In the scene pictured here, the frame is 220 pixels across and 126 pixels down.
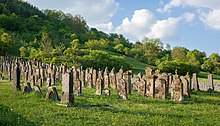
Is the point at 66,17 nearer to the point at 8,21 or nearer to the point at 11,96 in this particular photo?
the point at 8,21

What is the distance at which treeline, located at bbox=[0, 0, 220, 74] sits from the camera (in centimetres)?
6722

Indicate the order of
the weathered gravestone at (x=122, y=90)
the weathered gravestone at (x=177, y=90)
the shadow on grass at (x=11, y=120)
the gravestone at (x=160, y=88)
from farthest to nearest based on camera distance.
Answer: the gravestone at (x=160, y=88) → the weathered gravestone at (x=122, y=90) → the weathered gravestone at (x=177, y=90) → the shadow on grass at (x=11, y=120)

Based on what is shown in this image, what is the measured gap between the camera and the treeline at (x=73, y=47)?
221ft

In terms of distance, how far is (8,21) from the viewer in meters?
117

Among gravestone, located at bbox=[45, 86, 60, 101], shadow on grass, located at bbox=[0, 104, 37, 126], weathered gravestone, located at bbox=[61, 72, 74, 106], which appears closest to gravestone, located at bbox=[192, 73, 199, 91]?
gravestone, located at bbox=[45, 86, 60, 101]

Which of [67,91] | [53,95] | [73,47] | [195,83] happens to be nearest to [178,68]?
[73,47]

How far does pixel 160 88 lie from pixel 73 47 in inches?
1887

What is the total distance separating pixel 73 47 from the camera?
231ft

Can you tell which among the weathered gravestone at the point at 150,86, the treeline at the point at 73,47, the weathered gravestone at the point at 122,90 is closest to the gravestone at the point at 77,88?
the weathered gravestone at the point at 122,90

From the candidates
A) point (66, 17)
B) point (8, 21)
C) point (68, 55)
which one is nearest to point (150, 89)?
point (68, 55)

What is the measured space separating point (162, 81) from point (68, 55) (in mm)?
41320

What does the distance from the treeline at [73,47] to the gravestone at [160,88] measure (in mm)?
36444

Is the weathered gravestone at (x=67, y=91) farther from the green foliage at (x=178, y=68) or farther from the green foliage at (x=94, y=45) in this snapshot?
the green foliage at (x=94, y=45)

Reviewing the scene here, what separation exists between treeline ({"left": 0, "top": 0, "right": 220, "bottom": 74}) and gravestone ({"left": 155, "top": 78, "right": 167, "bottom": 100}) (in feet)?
120
